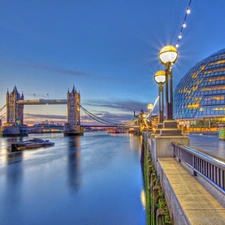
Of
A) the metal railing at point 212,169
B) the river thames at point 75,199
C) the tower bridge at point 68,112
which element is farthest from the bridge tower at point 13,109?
the metal railing at point 212,169

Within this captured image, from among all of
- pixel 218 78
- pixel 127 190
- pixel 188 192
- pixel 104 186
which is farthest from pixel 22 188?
pixel 218 78

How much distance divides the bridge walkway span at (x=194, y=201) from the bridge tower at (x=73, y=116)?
111764 mm

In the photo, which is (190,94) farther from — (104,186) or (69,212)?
(69,212)

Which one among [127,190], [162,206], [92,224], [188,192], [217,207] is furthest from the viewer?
[127,190]

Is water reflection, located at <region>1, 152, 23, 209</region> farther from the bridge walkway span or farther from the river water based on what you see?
the bridge walkway span

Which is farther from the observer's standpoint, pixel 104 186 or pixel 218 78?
pixel 218 78

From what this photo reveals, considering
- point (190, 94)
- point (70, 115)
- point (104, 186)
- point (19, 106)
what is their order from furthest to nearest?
point (19, 106)
point (70, 115)
point (190, 94)
point (104, 186)

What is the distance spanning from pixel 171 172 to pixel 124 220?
5.71m

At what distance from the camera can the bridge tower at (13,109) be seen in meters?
132

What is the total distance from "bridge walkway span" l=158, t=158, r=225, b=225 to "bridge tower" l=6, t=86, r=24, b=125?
449 feet

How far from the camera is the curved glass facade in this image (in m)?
60.1

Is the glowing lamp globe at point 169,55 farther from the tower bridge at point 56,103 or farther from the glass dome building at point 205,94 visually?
the tower bridge at point 56,103

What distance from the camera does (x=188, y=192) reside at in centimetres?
347

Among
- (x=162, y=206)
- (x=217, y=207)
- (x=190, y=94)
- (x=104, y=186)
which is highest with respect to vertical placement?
(x=190, y=94)
